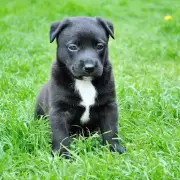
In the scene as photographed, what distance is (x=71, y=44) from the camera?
3.75 meters

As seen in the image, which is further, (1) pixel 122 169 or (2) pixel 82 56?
(2) pixel 82 56

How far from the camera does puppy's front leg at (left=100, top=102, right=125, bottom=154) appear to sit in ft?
12.9

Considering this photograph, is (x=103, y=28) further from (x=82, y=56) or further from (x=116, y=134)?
(x=116, y=134)

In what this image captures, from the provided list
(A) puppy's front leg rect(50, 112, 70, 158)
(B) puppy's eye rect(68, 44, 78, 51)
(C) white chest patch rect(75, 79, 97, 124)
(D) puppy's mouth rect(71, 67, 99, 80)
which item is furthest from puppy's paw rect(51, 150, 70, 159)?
(B) puppy's eye rect(68, 44, 78, 51)

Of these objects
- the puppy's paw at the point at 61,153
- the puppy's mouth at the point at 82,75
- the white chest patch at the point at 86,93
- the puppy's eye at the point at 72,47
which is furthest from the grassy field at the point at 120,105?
the puppy's eye at the point at 72,47

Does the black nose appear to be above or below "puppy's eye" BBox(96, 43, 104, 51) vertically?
below

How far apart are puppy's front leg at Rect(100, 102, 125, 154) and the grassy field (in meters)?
0.10

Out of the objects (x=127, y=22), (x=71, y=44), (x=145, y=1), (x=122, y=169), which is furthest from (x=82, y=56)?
(x=145, y=1)

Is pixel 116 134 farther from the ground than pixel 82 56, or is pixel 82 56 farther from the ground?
pixel 82 56

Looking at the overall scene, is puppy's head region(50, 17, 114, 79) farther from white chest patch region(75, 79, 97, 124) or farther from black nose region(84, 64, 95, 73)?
white chest patch region(75, 79, 97, 124)

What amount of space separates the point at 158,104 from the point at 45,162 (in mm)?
1719

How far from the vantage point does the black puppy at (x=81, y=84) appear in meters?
3.73

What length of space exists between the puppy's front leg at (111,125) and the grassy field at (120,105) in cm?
10

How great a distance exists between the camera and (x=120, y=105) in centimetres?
478
